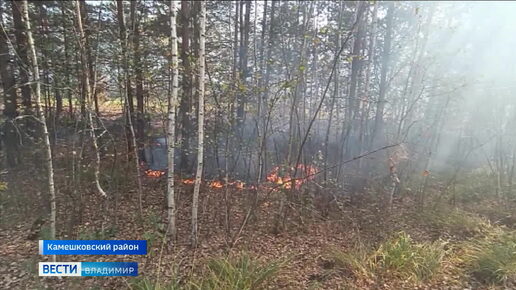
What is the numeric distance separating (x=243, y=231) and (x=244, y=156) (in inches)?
56.5

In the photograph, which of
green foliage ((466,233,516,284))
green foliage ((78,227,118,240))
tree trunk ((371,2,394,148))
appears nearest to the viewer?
green foliage ((466,233,516,284))

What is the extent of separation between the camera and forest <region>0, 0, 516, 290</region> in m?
3.45

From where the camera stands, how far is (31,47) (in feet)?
8.77

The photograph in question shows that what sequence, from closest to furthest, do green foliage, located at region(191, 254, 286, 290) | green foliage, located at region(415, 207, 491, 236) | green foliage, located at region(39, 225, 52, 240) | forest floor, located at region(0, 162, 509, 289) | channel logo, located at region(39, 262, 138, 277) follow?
green foliage, located at region(191, 254, 286, 290)
channel logo, located at region(39, 262, 138, 277)
forest floor, located at region(0, 162, 509, 289)
green foliage, located at region(39, 225, 52, 240)
green foliage, located at region(415, 207, 491, 236)

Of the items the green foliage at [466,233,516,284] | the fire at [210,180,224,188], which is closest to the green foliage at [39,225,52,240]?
the fire at [210,180,224,188]

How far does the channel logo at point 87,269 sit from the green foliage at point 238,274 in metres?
0.81

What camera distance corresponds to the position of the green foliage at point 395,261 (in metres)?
3.45

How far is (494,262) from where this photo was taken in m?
3.53

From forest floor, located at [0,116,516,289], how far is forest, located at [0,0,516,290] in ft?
0.10

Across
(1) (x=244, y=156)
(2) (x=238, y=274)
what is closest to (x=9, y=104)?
(1) (x=244, y=156)

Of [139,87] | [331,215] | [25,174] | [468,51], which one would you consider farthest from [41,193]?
[468,51]

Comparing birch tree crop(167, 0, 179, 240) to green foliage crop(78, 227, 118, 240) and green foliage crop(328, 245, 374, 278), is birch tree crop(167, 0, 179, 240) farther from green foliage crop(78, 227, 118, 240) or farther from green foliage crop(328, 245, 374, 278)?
green foliage crop(328, 245, 374, 278)

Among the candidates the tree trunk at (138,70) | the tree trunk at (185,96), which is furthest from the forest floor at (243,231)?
the tree trunk at (138,70)

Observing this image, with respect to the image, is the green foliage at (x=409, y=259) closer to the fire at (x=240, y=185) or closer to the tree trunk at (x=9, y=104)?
the fire at (x=240, y=185)
